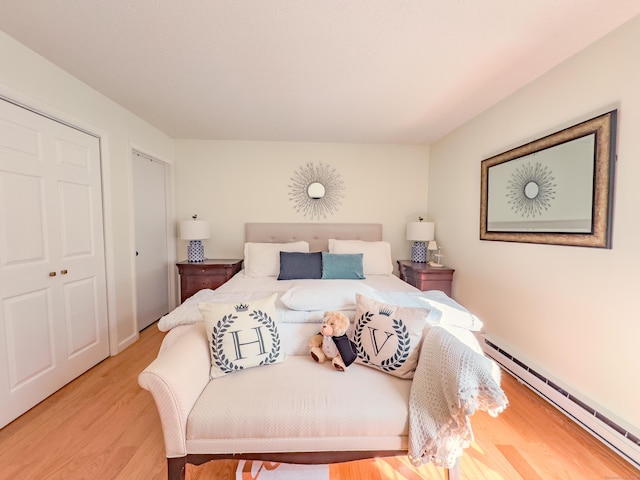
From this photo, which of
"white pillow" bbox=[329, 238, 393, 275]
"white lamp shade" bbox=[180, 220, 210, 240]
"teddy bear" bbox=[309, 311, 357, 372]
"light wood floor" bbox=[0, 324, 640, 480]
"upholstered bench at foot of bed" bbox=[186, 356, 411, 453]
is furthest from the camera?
"white lamp shade" bbox=[180, 220, 210, 240]

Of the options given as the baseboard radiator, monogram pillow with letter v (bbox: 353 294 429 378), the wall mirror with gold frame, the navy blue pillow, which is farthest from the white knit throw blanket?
the navy blue pillow

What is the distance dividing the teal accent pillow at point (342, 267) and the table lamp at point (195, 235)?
1496 mm

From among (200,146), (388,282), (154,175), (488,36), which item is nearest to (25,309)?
(154,175)

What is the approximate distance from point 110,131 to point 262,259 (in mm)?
1807

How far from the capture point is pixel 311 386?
1.28 metres

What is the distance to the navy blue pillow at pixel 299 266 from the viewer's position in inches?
108

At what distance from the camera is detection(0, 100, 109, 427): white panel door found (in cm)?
163

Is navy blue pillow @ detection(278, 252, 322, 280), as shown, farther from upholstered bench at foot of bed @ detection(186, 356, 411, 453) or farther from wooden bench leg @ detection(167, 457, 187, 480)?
wooden bench leg @ detection(167, 457, 187, 480)

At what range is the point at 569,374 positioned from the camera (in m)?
1.72

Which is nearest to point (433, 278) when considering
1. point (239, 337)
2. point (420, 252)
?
point (420, 252)

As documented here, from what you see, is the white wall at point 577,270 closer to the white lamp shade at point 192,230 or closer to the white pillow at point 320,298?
the white pillow at point 320,298

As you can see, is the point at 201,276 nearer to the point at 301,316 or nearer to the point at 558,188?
the point at 301,316

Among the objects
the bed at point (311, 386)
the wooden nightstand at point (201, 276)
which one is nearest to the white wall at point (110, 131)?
the wooden nightstand at point (201, 276)

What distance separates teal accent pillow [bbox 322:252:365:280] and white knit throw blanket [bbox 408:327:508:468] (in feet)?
5.00
